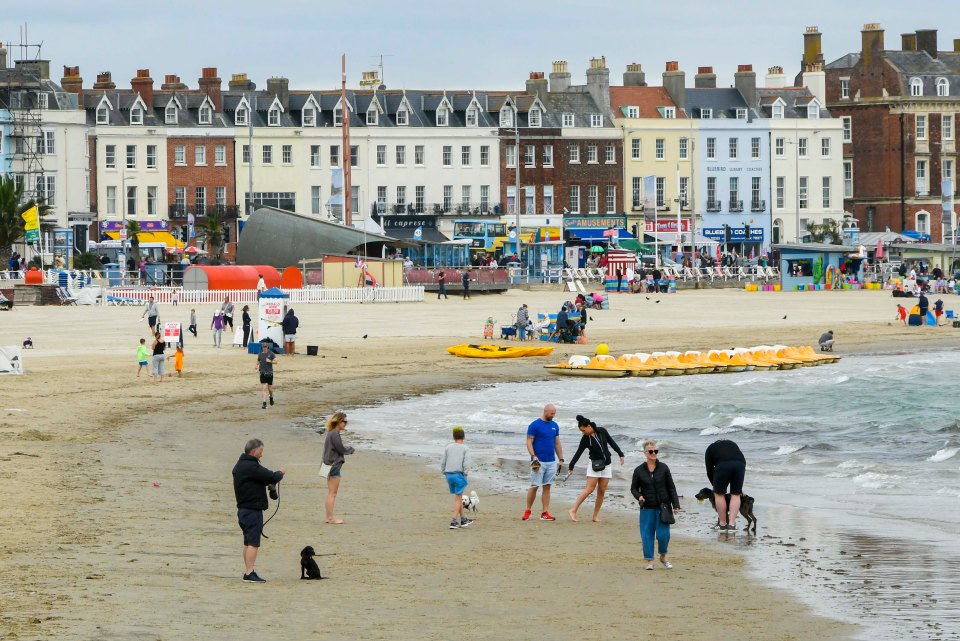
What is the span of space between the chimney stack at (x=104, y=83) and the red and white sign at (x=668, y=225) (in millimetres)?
29983

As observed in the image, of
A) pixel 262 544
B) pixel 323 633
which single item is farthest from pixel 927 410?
pixel 323 633

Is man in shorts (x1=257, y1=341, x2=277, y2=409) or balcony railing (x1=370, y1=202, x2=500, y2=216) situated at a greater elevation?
balcony railing (x1=370, y1=202, x2=500, y2=216)

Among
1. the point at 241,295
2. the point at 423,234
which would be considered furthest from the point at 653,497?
the point at 423,234

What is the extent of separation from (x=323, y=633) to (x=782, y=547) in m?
6.95

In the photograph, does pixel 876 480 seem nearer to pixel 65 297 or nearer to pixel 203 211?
pixel 65 297

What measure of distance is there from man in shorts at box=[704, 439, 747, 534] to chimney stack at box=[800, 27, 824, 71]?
86.2 m

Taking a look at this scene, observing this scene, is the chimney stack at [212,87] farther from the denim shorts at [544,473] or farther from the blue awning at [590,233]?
the denim shorts at [544,473]

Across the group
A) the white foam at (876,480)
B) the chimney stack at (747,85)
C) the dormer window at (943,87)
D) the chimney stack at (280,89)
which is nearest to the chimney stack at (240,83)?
the chimney stack at (280,89)

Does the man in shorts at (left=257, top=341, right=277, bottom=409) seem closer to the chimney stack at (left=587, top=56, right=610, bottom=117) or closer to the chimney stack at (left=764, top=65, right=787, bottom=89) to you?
the chimney stack at (left=587, top=56, right=610, bottom=117)

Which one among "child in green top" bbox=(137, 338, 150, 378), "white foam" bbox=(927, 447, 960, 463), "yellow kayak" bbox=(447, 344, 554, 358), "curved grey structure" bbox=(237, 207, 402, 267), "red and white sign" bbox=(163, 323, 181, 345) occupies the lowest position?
"white foam" bbox=(927, 447, 960, 463)

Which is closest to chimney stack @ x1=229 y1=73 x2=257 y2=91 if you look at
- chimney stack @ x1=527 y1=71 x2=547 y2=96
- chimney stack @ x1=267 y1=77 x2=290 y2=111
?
chimney stack @ x1=267 y1=77 x2=290 y2=111

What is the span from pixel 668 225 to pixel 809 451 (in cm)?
6426

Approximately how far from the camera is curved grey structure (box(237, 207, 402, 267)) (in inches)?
2874

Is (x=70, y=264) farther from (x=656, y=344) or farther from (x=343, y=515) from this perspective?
(x=343, y=515)
